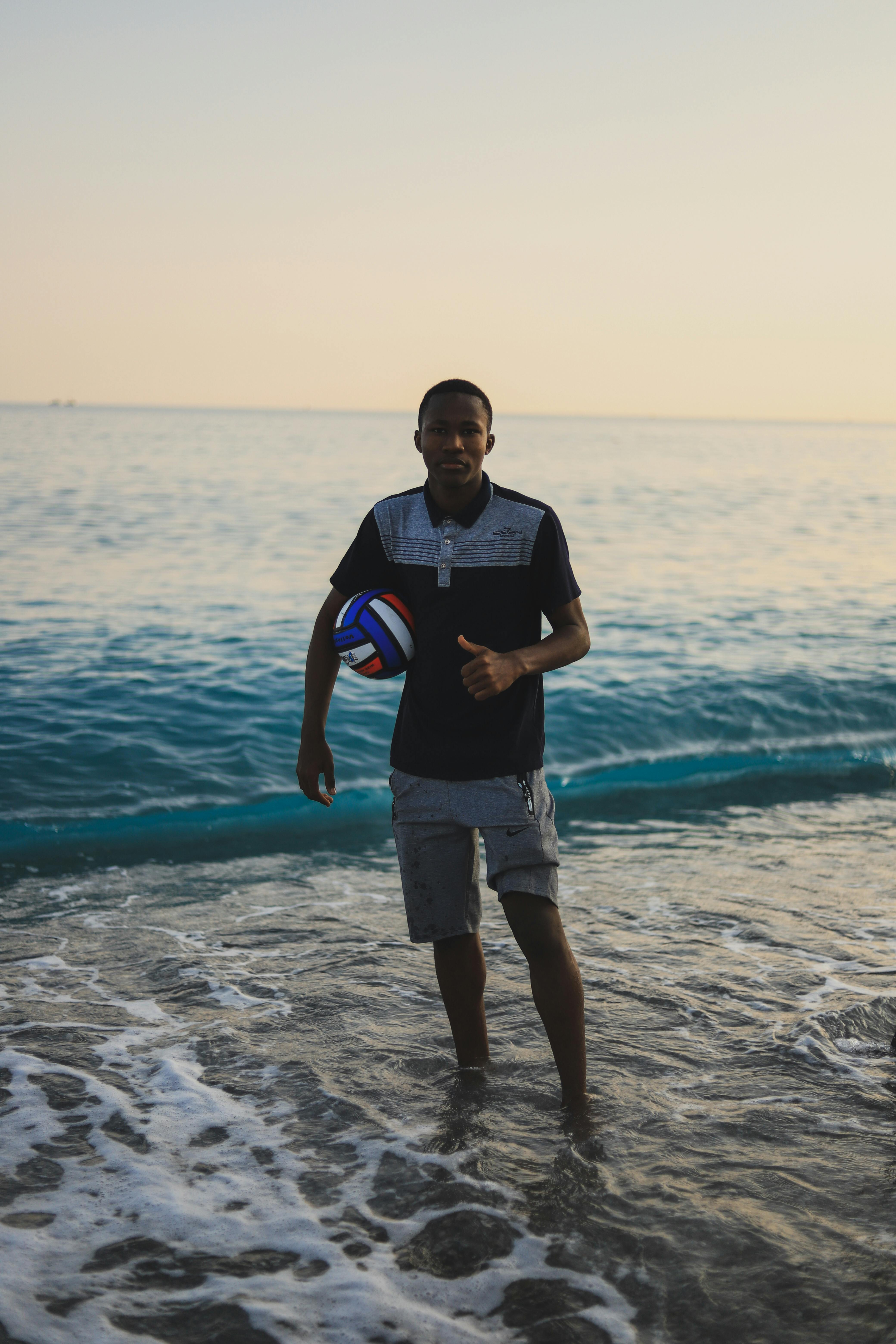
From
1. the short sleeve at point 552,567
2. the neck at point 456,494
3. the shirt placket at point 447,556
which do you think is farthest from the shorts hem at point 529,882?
the neck at point 456,494

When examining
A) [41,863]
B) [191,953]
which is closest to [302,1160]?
[191,953]

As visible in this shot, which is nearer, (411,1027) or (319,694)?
(319,694)

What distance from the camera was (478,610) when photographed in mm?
3408

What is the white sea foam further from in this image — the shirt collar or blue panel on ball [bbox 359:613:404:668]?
the shirt collar

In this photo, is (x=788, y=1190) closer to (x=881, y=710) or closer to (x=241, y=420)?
(x=881, y=710)

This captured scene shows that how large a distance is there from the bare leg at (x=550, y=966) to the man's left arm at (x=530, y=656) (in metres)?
0.70

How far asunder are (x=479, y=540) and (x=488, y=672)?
51cm

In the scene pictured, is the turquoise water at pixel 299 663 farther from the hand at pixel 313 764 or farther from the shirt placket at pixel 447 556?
the shirt placket at pixel 447 556

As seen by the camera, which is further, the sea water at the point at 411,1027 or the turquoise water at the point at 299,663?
the turquoise water at the point at 299,663

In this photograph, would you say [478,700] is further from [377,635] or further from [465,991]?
[465,991]

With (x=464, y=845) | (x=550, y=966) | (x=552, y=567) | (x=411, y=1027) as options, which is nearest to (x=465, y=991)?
(x=550, y=966)

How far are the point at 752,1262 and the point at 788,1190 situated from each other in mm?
381

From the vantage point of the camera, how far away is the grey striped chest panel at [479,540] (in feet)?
11.1

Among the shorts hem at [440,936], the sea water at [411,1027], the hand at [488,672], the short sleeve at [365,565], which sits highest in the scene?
the short sleeve at [365,565]
